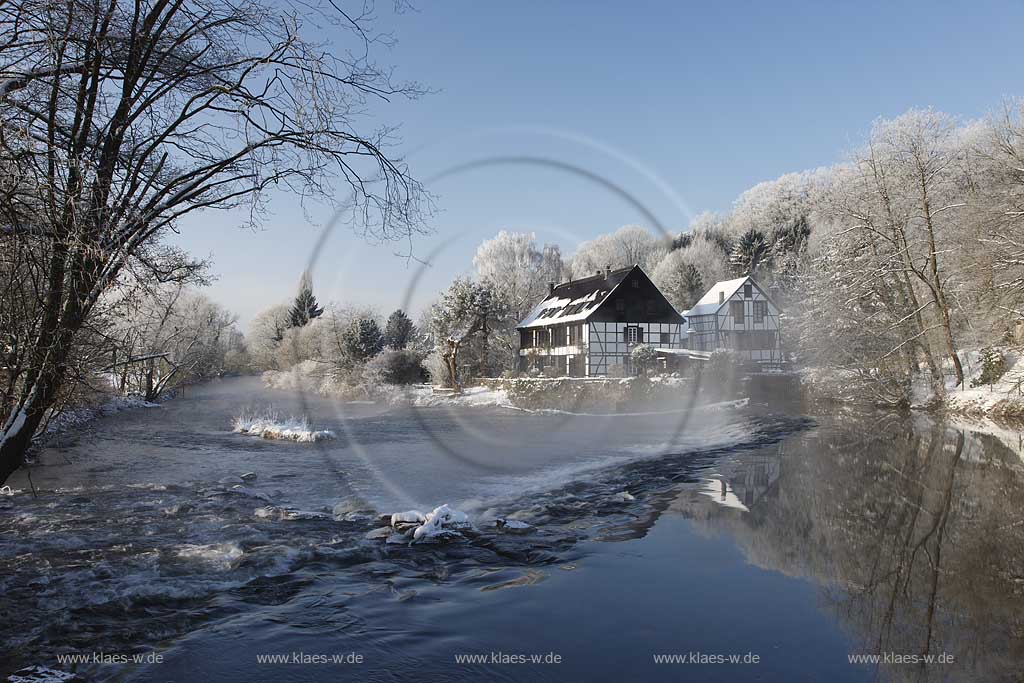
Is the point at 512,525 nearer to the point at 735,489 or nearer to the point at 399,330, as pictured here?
the point at 735,489

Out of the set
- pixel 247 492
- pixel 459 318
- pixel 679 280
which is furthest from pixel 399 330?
pixel 247 492

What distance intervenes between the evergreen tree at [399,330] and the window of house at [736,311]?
28.3 metres

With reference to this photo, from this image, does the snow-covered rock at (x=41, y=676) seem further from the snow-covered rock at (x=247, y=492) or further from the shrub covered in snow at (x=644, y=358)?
the shrub covered in snow at (x=644, y=358)

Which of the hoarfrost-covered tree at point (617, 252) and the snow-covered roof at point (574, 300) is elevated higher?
the hoarfrost-covered tree at point (617, 252)

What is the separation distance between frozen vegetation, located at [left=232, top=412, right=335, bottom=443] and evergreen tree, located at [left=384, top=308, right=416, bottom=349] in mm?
25945

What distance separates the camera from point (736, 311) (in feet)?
196

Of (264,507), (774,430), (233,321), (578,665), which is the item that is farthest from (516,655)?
(233,321)

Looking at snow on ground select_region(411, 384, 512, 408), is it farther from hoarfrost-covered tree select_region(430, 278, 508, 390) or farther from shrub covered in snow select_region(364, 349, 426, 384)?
shrub covered in snow select_region(364, 349, 426, 384)

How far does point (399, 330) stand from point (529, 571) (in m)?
49.3

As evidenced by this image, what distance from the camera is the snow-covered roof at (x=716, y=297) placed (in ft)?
196

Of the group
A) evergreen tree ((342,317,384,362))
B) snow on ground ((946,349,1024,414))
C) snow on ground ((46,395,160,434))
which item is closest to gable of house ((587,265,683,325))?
evergreen tree ((342,317,384,362))

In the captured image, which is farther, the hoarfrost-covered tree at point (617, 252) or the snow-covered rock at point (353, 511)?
the hoarfrost-covered tree at point (617, 252)

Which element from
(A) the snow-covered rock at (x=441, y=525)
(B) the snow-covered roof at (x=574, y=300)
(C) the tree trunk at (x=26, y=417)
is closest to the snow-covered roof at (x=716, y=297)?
(B) the snow-covered roof at (x=574, y=300)

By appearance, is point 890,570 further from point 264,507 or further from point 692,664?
point 264,507
